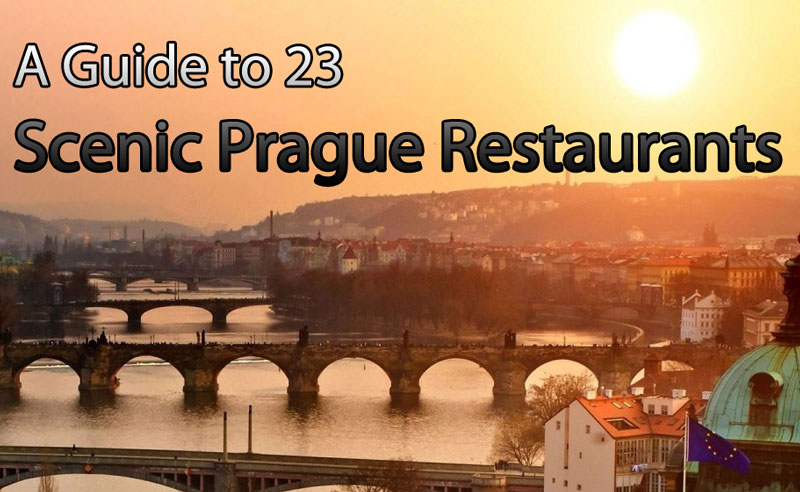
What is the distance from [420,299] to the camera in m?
49.2

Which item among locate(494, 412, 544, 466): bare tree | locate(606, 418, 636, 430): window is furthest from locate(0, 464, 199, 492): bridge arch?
locate(606, 418, 636, 430): window

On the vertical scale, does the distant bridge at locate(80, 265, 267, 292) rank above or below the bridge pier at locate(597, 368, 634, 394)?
above

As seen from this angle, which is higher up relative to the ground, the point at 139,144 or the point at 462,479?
the point at 139,144

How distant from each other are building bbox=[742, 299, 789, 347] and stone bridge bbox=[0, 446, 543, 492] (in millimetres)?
15817

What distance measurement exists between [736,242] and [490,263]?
28.2ft

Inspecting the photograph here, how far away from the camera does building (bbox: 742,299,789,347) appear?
34.5 m

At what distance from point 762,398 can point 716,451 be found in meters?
0.39

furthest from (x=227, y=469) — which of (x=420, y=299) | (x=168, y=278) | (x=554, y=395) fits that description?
(x=168, y=278)

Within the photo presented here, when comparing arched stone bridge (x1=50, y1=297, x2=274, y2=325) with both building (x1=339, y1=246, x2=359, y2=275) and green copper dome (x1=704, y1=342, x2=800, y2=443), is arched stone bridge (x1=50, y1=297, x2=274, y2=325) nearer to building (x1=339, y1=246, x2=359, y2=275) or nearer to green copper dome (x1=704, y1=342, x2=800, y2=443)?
building (x1=339, y1=246, x2=359, y2=275)

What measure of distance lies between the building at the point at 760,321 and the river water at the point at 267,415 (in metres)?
3.26

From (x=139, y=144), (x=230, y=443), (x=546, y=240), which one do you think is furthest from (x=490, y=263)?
(x=139, y=144)

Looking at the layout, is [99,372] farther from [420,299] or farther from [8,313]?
[420,299]

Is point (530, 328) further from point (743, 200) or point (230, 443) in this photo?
point (743, 200)

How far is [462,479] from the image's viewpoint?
58.6 ft
